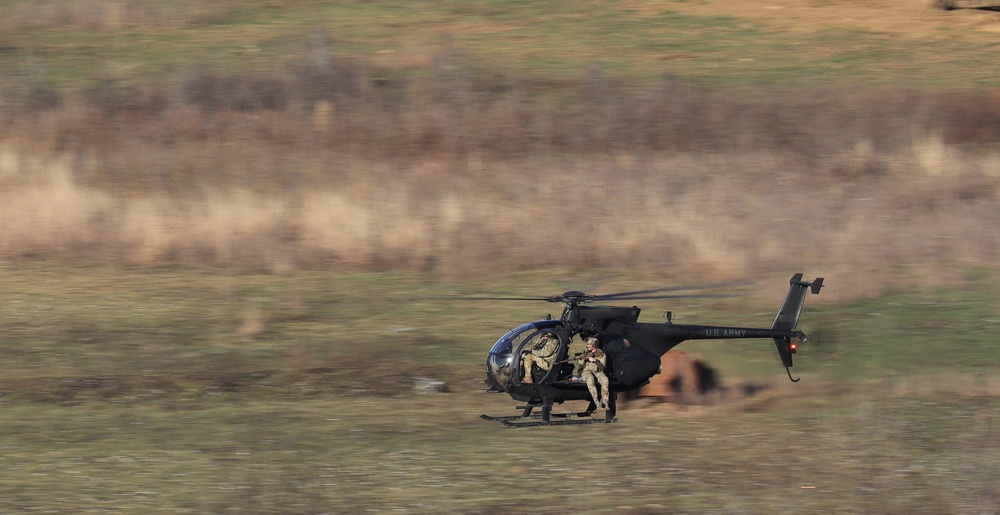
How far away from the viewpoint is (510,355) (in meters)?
15.4

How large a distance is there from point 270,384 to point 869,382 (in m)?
6.82

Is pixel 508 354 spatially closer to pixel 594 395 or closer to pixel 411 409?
pixel 594 395

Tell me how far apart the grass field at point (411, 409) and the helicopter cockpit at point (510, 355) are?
21.0 inches

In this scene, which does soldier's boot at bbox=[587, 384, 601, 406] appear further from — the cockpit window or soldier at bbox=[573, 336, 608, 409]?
the cockpit window

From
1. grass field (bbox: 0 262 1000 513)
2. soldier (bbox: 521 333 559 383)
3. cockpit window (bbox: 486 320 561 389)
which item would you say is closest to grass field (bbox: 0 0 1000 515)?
grass field (bbox: 0 262 1000 513)

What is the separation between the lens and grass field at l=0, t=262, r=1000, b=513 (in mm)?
13109

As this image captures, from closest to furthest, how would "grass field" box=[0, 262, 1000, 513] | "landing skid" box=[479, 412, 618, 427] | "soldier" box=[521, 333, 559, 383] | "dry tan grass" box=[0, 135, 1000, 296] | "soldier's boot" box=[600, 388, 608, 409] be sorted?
"grass field" box=[0, 262, 1000, 513] < "soldier" box=[521, 333, 559, 383] < "soldier's boot" box=[600, 388, 608, 409] < "landing skid" box=[479, 412, 618, 427] < "dry tan grass" box=[0, 135, 1000, 296]

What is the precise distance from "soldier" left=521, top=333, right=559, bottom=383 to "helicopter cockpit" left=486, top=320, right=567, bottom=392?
0.05 m

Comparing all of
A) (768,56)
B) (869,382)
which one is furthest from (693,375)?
(768,56)

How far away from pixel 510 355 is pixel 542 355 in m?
0.31

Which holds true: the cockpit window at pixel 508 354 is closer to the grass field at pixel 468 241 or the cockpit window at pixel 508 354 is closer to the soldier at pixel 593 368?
the soldier at pixel 593 368

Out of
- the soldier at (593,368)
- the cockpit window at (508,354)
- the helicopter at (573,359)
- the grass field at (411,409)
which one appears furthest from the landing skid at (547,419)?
the cockpit window at (508,354)

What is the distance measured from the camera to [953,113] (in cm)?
3275

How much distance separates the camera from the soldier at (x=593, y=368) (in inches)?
606
